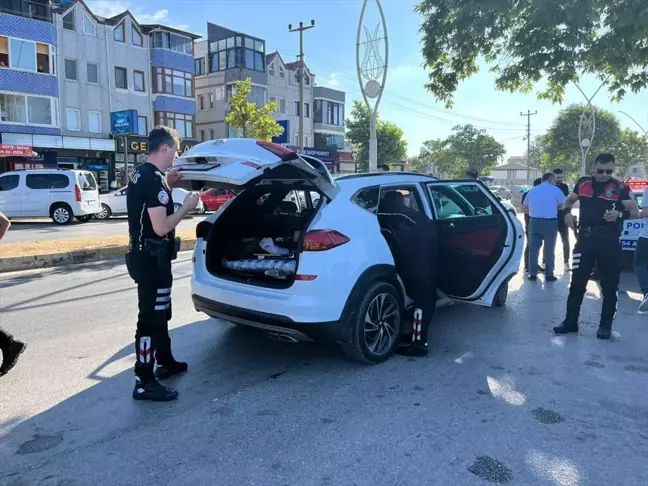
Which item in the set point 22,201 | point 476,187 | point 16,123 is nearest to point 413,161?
point 16,123

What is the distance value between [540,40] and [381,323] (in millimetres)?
7772

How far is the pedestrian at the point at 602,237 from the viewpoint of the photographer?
5301 millimetres

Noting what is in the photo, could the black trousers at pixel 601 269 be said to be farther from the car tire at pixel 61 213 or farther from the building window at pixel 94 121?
the building window at pixel 94 121

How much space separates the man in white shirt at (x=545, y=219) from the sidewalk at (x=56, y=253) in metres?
7.80

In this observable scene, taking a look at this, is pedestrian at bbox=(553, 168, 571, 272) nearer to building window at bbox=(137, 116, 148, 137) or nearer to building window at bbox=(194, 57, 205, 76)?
building window at bbox=(137, 116, 148, 137)

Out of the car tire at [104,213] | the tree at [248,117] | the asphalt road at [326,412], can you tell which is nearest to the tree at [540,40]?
the asphalt road at [326,412]

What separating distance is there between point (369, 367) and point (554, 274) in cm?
592

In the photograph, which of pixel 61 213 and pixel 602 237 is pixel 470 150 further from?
pixel 602 237

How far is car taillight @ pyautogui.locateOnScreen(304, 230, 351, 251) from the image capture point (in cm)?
409

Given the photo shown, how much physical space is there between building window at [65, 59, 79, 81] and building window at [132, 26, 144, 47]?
4.32m

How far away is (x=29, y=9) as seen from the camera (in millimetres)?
26766

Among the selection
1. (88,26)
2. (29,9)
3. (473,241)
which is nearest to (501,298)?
(473,241)

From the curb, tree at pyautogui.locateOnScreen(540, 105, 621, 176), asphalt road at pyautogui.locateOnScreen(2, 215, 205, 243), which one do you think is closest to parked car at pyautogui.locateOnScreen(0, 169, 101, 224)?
asphalt road at pyautogui.locateOnScreen(2, 215, 205, 243)

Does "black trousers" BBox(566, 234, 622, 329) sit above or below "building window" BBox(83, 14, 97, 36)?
below
